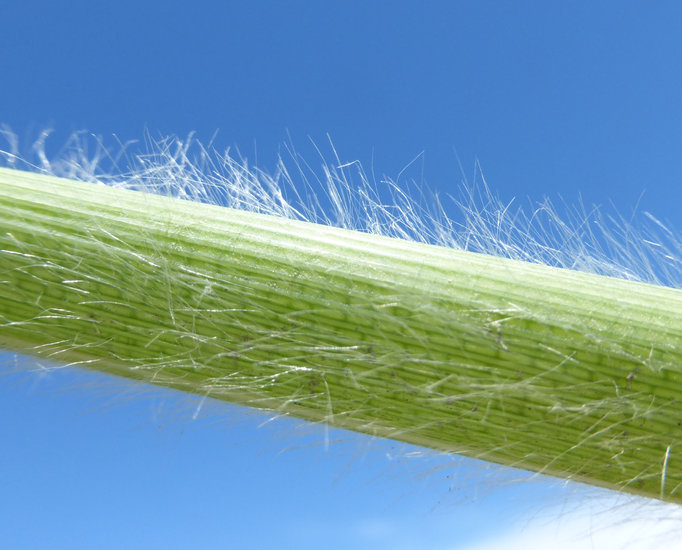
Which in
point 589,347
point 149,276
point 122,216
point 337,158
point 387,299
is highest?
point 337,158

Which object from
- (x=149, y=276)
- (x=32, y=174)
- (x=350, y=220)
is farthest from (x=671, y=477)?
(x=32, y=174)

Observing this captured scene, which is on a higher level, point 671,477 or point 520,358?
point 520,358

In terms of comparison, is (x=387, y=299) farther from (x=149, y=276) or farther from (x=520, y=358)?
Result: (x=149, y=276)

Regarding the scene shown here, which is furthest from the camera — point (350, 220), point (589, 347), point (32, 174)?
point (350, 220)

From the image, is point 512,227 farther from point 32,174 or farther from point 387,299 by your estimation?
point 32,174

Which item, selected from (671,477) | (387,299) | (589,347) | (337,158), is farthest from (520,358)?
(337,158)

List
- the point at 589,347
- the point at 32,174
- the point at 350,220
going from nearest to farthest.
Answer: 1. the point at 589,347
2. the point at 32,174
3. the point at 350,220

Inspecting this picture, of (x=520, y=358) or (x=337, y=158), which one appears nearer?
(x=520, y=358)
